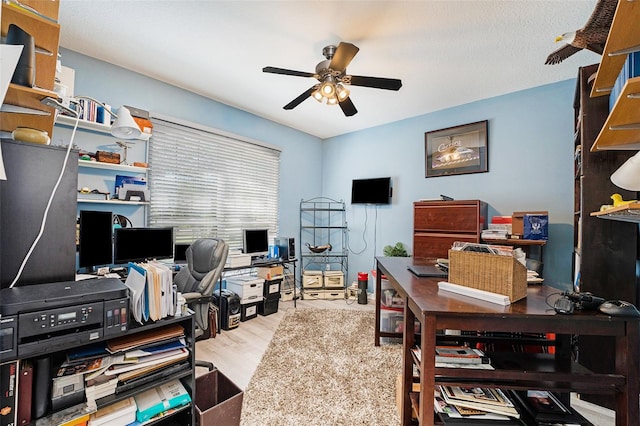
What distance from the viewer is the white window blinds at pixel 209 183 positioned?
307 cm

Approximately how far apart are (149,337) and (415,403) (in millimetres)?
1232

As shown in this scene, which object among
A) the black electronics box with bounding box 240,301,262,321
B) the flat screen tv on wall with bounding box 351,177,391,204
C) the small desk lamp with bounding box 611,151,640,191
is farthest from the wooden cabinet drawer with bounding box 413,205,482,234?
the black electronics box with bounding box 240,301,262,321

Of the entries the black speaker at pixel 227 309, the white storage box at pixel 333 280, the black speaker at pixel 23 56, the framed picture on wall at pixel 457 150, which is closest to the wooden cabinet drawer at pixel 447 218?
the framed picture on wall at pixel 457 150

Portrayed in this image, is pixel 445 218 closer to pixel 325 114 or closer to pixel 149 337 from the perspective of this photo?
pixel 325 114

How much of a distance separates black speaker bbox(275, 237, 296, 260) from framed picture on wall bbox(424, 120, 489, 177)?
2172 millimetres

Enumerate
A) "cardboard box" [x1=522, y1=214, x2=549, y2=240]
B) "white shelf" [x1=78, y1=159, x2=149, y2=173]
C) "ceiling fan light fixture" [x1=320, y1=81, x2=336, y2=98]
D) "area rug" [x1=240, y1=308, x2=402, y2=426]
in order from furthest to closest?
"cardboard box" [x1=522, y1=214, x2=549, y2=240], "white shelf" [x1=78, y1=159, x2=149, y2=173], "ceiling fan light fixture" [x1=320, y1=81, x2=336, y2=98], "area rug" [x1=240, y1=308, x2=402, y2=426]

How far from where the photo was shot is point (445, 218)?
319cm

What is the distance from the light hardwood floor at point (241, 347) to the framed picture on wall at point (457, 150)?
2.87 metres

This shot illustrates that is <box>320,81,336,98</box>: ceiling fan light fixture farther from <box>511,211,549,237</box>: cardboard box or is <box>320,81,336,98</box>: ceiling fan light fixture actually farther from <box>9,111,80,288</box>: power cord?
<box>511,211,549,237</box>: cardboard box

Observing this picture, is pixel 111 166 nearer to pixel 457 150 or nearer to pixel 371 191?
pixel 371 191

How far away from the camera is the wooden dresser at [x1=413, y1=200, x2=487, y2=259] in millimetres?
3004

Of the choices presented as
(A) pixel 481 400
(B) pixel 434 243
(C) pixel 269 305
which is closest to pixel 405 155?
(B) pixel 434 243

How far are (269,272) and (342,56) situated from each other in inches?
104

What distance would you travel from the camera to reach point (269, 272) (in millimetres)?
3590
